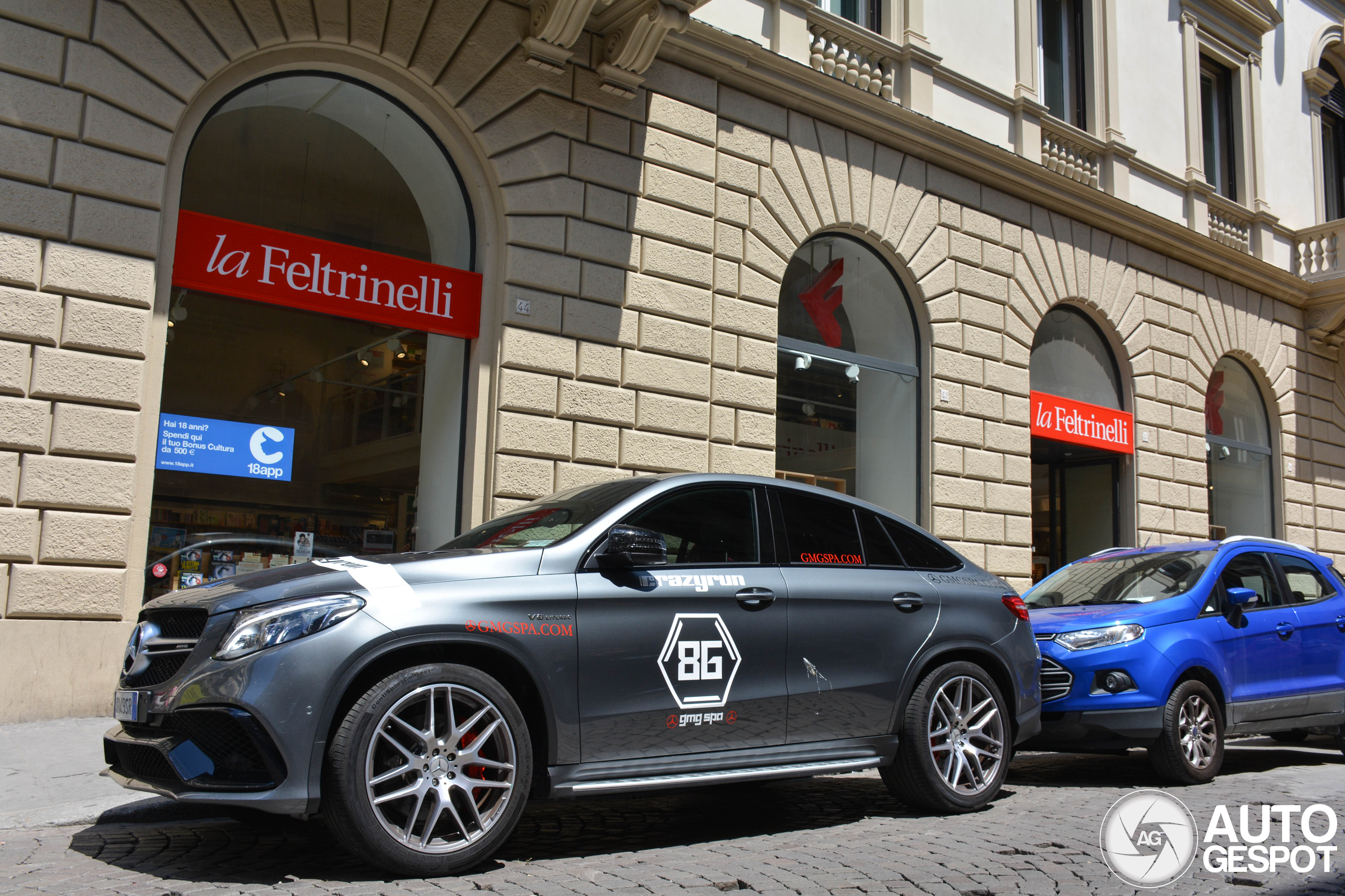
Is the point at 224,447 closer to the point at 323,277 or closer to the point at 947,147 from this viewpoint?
the point at 323,277

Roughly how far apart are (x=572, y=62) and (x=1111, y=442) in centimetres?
972

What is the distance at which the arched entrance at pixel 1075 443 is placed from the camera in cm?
1526

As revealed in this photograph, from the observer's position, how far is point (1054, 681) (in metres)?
7.06

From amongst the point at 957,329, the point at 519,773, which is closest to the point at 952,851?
the point at 519,773

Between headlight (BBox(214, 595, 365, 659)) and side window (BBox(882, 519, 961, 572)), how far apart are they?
3.08 metres

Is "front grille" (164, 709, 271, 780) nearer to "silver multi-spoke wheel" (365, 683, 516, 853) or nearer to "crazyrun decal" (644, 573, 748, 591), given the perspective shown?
"silver multi-spoke wheel" (365, 683, 516, 853)

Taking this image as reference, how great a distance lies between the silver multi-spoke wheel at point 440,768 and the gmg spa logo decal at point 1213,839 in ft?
8.43

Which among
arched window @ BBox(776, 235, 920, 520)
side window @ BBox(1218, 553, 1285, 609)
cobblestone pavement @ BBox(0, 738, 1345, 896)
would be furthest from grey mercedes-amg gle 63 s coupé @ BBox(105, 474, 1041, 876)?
arched window @ BBox(776, 235, 920, 520)

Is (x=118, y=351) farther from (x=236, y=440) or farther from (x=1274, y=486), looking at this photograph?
(x=1274, y=486)

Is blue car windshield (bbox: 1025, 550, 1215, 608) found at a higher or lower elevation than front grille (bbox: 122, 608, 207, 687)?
higher

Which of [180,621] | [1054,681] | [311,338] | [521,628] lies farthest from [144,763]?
[311,338]

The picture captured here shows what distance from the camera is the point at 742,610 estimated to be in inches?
201

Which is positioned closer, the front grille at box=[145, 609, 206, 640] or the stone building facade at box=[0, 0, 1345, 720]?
the front grille at box=[145, 609, 206, 640]

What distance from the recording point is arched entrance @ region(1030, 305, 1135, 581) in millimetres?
15258
